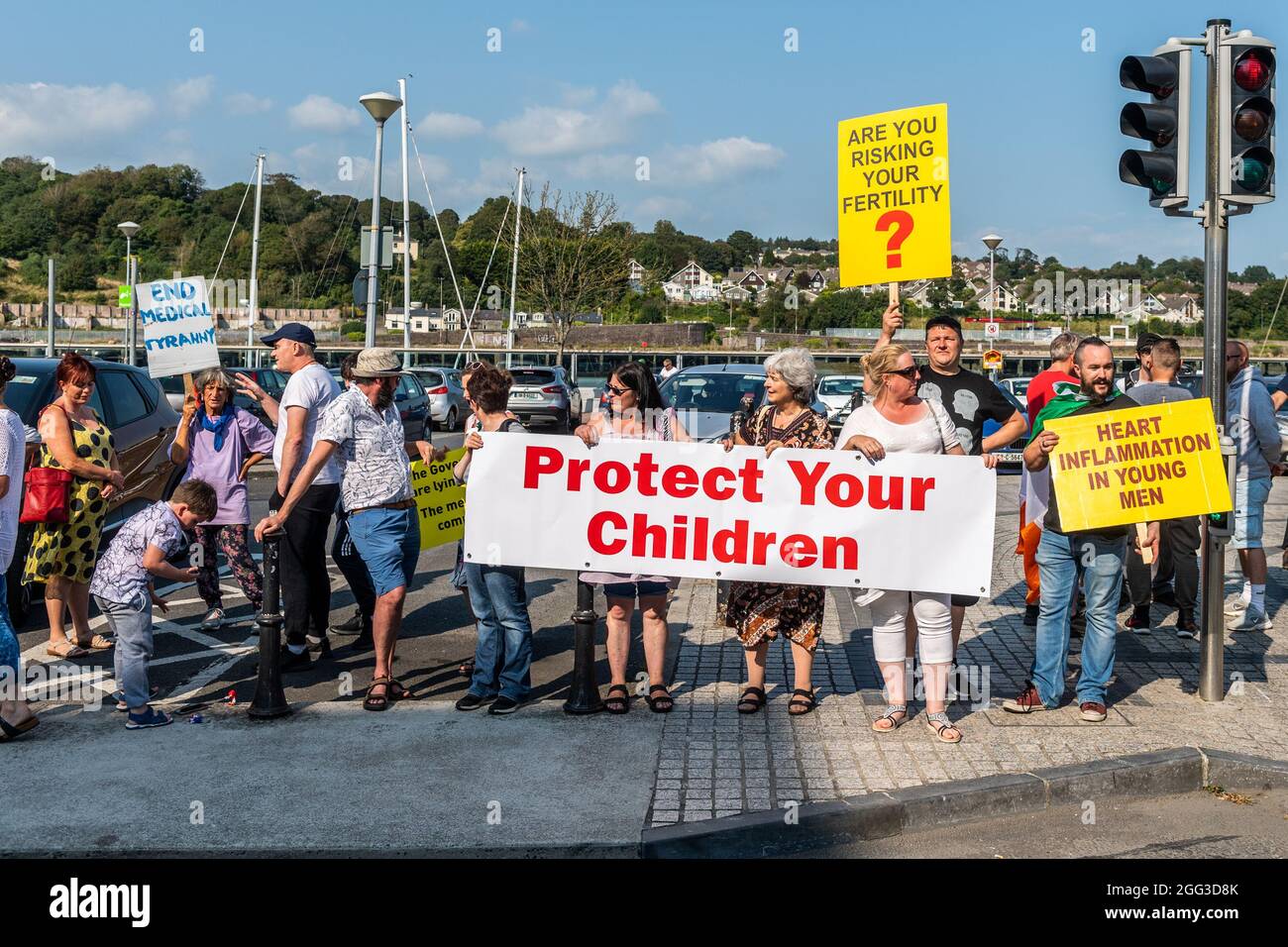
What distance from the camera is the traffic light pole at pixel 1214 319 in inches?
253

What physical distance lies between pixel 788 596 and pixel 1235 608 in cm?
445

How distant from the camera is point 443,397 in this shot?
96.7 feet

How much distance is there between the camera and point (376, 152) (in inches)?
914

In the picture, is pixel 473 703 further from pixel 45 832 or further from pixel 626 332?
pixel 626 332

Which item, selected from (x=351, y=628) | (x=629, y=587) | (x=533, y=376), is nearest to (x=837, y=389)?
(x=533, y=376)

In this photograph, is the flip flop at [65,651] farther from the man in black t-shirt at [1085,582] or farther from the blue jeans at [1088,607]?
the blue jeans at [1088,607]

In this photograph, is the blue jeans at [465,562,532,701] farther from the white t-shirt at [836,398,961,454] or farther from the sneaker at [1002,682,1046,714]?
the sneaker at [1002,682,1046,714]

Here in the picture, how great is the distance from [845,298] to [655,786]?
102 metres

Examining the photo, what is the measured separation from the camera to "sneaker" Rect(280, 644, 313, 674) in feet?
24.1

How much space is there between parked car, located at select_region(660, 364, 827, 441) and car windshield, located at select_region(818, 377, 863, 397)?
14.6 m

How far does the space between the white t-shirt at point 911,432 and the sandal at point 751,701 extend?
4.33 feet

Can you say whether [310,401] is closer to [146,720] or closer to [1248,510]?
[146,720]
